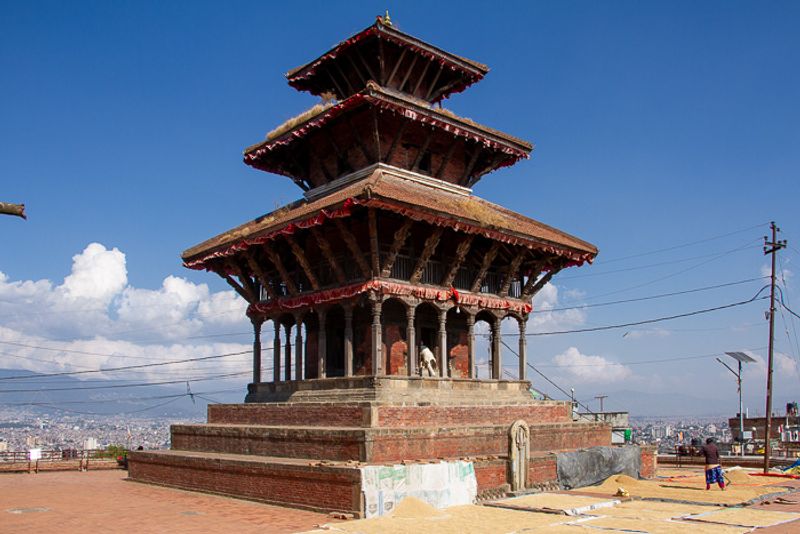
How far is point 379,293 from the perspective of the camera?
2492cm

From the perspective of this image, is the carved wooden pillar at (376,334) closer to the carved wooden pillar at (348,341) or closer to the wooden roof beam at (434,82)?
the carved wooden pillar at (348,341)

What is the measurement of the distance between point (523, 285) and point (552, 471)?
28.6 ft

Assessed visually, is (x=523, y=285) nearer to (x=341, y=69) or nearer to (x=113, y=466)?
(x=341, y=69)

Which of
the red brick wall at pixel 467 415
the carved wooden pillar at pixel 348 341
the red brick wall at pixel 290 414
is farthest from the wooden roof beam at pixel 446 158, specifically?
the red brick wall at pixel 290 414

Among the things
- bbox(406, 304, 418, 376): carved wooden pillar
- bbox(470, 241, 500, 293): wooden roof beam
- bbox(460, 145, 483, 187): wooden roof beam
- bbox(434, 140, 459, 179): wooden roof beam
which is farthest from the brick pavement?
bbox(460, 145, 483, 187): wooden roof beam

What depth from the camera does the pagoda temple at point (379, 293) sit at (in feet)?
73.7

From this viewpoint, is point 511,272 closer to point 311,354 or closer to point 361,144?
point 361,144

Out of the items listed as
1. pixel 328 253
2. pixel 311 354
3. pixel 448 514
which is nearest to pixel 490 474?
pixel 448 514

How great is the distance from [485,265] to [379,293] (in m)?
4.94

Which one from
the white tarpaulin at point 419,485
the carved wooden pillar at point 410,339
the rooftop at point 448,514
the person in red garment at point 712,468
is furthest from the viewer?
the carved wooden pillar at point 410,339

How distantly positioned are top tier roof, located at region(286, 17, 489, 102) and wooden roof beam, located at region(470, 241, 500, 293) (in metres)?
8.38

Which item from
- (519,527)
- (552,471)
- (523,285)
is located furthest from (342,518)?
(523,285)

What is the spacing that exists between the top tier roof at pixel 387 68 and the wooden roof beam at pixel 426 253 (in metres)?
8.53

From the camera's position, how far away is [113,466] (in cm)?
3916
